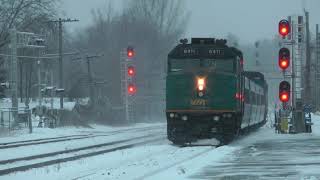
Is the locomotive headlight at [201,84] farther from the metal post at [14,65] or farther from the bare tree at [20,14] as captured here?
the bare tree at [20,14]

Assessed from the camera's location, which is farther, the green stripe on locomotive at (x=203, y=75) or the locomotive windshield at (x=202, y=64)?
the locomotive windshield at (x=202, y=64)

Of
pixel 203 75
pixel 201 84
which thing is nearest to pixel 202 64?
pixel 203 75

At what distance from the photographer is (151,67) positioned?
3602 inches

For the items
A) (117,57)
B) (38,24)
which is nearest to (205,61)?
(38,24)

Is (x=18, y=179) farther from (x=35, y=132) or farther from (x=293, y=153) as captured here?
(x=35, y=132)

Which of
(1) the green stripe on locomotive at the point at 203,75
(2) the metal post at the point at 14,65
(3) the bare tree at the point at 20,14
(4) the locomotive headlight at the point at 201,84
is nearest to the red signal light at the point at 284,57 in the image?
(1) the green stripe on locomotive at the point at 203,75

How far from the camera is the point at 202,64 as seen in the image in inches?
1146

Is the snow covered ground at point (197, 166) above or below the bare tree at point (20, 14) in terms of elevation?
below

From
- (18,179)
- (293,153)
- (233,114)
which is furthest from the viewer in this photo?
(233,114)

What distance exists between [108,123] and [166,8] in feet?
94.4

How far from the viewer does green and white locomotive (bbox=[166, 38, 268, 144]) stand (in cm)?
2834

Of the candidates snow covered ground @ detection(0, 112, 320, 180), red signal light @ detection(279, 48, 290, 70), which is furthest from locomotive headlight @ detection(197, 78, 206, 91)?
snow covered ground @ detection(0, 112, 320, 180)

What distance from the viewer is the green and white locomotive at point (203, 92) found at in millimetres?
28344

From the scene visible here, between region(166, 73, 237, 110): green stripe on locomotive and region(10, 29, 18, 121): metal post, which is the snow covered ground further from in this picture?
region(10, 29, 18, 121): metal post
